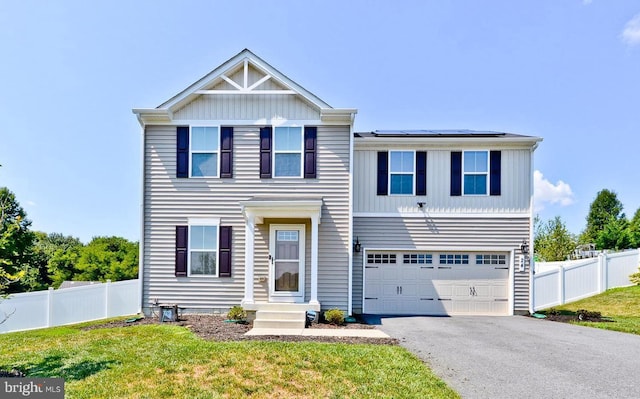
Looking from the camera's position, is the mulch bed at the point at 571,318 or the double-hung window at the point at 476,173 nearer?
the mulch bed at the point at 571,318

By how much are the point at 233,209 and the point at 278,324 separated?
3.56m

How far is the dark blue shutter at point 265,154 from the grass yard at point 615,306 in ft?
31.3

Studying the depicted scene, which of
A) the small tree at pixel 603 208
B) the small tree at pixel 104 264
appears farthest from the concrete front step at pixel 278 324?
the small tree at pixel 603 208

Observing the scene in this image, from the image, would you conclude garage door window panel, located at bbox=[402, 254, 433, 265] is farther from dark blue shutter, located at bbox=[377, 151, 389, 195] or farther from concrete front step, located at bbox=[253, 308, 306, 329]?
concrete front step, located at bbox=[253, 308, 306, 329]

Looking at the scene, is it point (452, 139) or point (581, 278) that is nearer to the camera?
point (452, 139)

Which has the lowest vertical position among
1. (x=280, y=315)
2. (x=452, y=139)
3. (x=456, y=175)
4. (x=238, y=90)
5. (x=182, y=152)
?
(x=280, y=315)

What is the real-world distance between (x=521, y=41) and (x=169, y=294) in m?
13.7

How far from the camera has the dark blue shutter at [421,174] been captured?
39.1 ft

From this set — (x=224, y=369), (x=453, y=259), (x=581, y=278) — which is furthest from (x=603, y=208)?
(x=224, y=369)

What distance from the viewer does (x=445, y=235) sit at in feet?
38.9

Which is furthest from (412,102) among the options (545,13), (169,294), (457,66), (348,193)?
(169,294)

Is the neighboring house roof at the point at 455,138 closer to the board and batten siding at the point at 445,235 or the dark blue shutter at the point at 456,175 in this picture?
the dark blue shutter at the point at 456,175

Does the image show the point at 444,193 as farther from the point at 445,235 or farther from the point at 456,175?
the point at 445,235

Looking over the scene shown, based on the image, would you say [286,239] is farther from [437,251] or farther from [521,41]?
[521,41]
